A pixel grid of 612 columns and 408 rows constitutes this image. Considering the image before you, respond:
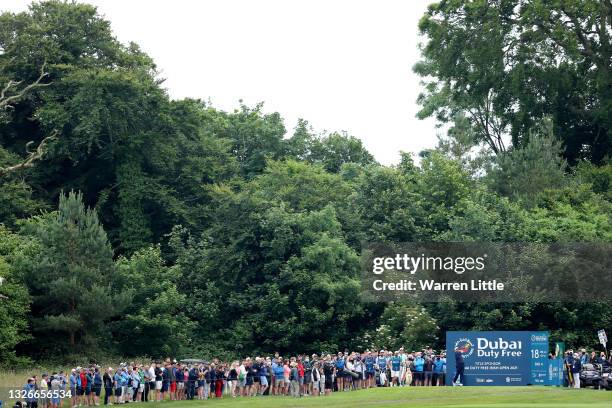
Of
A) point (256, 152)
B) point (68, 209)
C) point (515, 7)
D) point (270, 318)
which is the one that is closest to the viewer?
point (68, 209)

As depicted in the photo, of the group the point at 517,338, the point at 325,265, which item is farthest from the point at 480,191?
the point at 517,338

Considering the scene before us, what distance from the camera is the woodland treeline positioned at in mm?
64875

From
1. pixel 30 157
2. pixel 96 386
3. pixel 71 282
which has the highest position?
pixel 30 157

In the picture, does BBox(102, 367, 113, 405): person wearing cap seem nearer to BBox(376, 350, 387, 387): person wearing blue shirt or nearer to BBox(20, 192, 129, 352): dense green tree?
BBox(376, 350, 387, 387): person wearing blue shirt

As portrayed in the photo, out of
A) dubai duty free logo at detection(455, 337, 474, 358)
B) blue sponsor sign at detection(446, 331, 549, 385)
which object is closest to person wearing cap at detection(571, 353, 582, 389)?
blue sponsor sign at detection(446, 331, 549, 385)

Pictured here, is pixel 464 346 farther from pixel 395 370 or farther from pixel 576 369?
pixel 576 369

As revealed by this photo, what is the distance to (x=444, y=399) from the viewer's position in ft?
160

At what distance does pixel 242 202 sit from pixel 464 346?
2220 cm

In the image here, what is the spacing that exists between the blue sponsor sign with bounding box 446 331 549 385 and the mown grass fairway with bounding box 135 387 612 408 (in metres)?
1.36

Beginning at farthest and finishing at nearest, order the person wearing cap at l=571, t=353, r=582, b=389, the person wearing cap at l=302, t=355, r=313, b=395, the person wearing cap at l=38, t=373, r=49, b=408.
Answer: the person wearing cap at l=571, t=353, r=582, b=389 < the person wearing cap at l=302, t=355, r=313, b=395 < the person wearing cap at l=38, t=373, r=49, b=408

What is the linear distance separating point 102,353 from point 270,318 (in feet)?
34.2

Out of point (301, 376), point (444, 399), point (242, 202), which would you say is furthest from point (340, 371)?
point (242, 202)

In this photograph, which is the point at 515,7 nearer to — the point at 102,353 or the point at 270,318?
the point at 270,318

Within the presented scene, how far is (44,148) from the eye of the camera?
7831 cm
